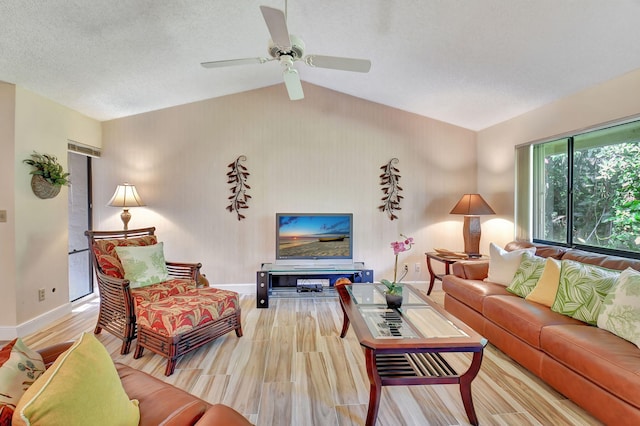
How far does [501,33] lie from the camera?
89.6 inches

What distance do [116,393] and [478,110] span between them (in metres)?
4.23

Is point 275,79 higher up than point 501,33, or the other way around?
point 275,79

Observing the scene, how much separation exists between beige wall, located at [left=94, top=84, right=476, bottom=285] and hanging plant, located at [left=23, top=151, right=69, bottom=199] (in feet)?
2.93

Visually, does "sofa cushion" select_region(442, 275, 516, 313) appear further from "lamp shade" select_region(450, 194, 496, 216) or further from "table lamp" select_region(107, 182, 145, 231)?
"table lamp" select_region(107, 182, 145, 231)

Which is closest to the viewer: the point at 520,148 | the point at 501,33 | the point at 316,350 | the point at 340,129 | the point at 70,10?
the point at 70,10

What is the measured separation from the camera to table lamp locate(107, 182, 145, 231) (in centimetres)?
357

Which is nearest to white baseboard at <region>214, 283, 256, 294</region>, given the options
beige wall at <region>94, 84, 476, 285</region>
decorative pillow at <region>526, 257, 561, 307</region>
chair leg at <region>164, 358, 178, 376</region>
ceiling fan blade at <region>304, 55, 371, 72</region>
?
beige wall at <region>94, 84, 476, 285</region>

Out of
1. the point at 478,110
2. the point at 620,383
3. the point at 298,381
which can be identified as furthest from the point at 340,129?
the point at 620,383

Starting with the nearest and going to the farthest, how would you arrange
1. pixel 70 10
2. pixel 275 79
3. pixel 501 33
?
pixel 70 10
pixel 501 33
pixel 275 79

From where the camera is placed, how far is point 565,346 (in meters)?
1.84

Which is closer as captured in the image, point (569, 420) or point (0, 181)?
point (569, 420)

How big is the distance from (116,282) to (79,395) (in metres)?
1.93

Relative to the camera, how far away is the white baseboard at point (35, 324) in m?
2.74

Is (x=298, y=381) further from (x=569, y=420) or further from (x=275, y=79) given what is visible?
(x=275, y=79)
